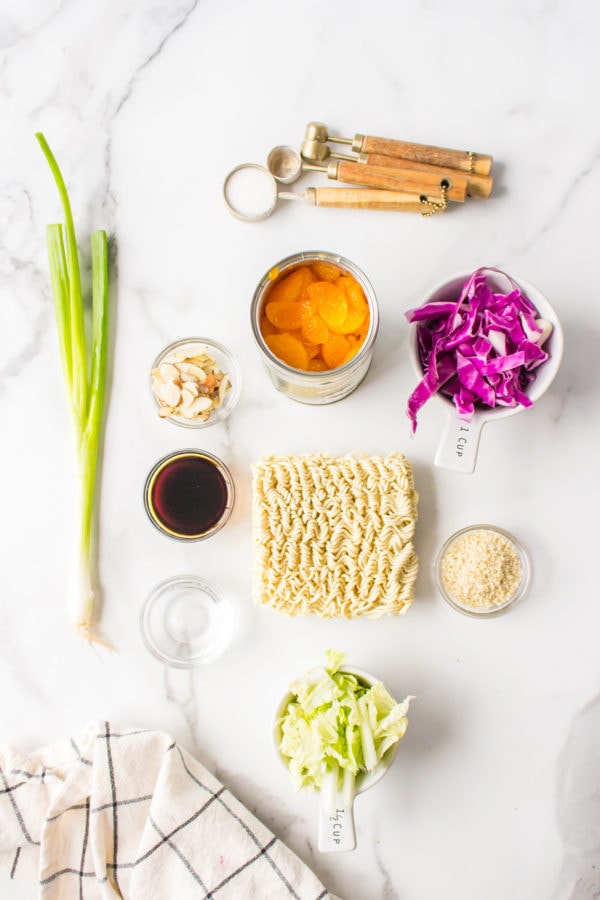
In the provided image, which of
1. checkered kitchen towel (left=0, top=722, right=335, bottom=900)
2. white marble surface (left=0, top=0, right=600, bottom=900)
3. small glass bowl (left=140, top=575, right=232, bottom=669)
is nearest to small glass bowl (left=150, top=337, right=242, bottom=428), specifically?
white marble surface (left=0, top=0, right=600, bottom=900)

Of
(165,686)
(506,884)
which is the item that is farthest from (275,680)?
(506,884)

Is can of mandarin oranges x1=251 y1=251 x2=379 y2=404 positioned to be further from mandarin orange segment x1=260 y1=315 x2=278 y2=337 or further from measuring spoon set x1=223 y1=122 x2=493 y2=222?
measuring spoon set x1=223 y1=122 x2=493 y2=222

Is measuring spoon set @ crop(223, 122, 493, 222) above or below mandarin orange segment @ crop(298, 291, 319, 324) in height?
above

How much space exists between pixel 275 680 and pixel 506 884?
0.51 metres

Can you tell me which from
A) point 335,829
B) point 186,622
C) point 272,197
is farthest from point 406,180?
point 335,829

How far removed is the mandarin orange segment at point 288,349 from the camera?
1.22 meters

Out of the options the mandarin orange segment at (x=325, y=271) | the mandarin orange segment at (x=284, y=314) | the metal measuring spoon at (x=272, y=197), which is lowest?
the mandarin orange segment at (x=284, y=314)

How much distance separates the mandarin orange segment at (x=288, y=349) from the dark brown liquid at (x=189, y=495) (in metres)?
0.23

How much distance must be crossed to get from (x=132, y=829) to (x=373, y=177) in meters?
1.14

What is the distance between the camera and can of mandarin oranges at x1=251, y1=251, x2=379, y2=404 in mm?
1216

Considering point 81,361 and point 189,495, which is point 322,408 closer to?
point 189,495

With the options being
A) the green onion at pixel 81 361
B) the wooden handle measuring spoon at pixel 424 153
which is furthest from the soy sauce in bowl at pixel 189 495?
the wooden handle measuring spoon at pixel 424 153

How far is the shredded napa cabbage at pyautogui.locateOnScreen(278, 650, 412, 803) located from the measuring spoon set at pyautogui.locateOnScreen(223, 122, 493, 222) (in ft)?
2.40

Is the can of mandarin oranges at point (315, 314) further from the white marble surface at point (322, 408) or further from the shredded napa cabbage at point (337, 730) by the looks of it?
the shredded napa cabbage at point (337, 730)
